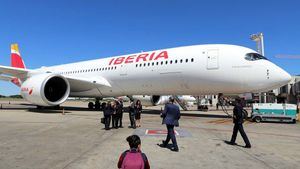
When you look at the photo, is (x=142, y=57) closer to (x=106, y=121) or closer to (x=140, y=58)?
(x=140, y=58)

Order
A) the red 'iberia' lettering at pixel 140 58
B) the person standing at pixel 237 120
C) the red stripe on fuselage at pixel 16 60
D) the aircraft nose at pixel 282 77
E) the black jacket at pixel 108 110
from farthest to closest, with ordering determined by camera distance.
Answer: the red stripe on fuselage at pixel 16 60, the red 'iberia' lettering at pixel 140 58, the aircraft nose at pixel 282 77, the black jacket at pixel 108 110, the person standing at pixel 237 120

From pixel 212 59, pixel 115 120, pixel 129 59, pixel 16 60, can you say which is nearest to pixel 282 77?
pixel 212 59

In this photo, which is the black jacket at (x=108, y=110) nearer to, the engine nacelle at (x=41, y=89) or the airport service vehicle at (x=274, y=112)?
the airport service vehicle at (x=274, y=112)

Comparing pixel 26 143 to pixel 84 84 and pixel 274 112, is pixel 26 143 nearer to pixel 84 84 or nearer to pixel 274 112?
pixel 274 112

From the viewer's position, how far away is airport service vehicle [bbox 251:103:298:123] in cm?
1449

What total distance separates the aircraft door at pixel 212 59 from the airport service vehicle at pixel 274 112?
298cm

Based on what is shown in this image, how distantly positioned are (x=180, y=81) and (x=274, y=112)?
527 cm

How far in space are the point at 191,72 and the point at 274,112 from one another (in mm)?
4782

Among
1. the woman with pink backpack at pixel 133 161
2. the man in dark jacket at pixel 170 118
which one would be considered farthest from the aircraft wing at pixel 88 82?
the woman with pink backpack at pixel 133 161

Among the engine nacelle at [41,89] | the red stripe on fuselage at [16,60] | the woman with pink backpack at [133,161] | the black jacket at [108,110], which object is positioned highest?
the red stripe on fuselage at [16,60]

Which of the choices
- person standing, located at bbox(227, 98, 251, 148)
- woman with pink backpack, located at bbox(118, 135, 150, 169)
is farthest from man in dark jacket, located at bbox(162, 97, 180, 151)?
woman with pink backpack, located at bbox(118, 135, 150, 169)

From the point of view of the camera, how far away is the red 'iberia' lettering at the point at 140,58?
1813cm

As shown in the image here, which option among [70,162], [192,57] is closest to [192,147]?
[70,162]

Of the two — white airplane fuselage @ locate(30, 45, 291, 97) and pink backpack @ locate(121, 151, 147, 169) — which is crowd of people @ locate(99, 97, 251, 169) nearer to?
pink backpack @ locate(121, 151, 147, 169)
